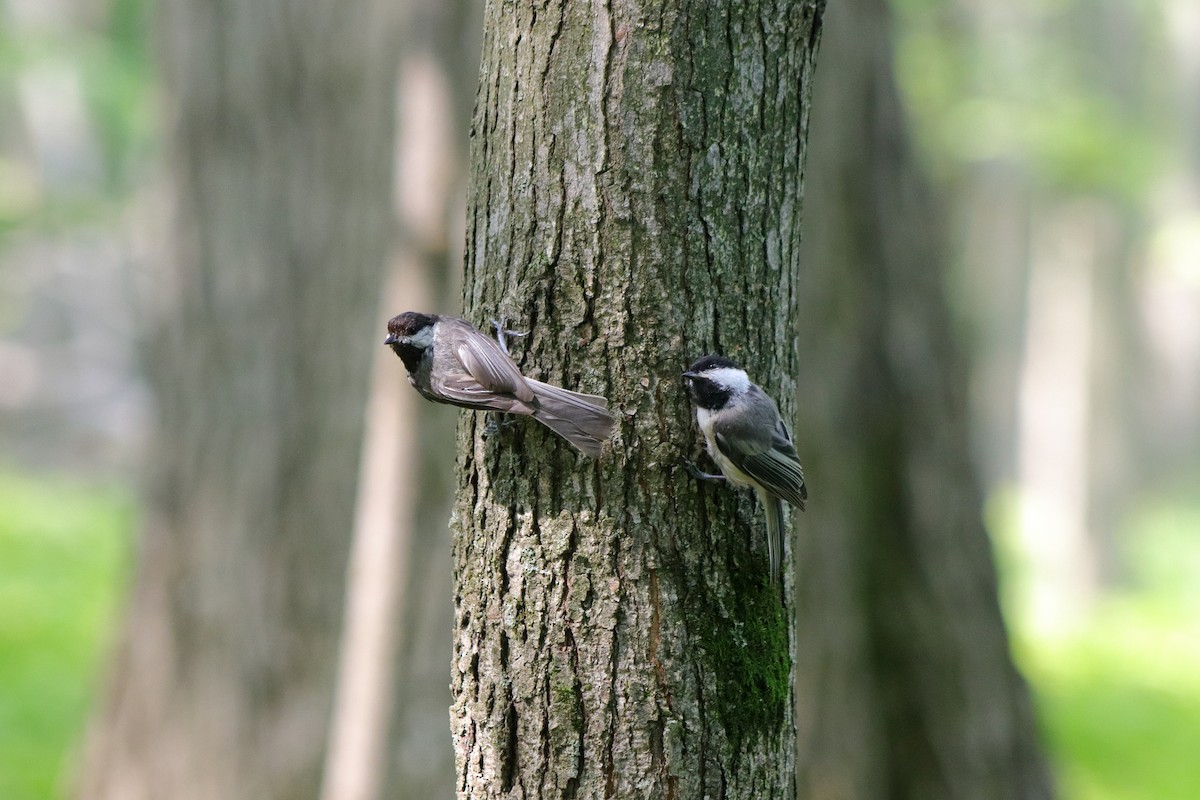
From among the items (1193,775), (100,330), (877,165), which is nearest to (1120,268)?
(1193,775)

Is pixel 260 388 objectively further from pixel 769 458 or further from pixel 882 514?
pixel 769 458

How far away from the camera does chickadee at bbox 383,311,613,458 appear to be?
201cm

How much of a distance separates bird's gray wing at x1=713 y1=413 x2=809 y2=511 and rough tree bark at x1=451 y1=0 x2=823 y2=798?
7 cm

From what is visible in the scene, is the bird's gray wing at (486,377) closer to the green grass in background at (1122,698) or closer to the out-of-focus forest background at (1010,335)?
the out-of-focus forest background at (1010,335)

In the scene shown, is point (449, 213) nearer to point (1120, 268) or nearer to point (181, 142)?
Answer: point (181, 142)

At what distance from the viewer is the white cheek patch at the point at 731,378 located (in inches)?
83.0

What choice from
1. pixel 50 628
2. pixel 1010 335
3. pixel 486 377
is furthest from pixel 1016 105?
pixel 1010 335

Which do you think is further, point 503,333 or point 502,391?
point 503,333

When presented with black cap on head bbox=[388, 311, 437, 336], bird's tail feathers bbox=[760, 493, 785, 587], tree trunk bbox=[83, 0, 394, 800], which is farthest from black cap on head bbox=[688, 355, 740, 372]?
tree trunk bbox=[83, 0, 394, 800]

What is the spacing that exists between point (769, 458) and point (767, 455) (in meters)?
0.02

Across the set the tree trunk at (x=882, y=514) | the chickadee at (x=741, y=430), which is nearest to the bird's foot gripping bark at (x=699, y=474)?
the chickadee at (x=741, y=430)

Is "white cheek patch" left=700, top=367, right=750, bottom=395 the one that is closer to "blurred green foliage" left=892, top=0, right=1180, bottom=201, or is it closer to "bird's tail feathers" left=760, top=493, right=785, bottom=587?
"bird's tail feathers" left=760, top=493, right=785, bottom=587

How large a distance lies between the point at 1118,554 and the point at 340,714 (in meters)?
19.0

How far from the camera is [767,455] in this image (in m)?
2.27
